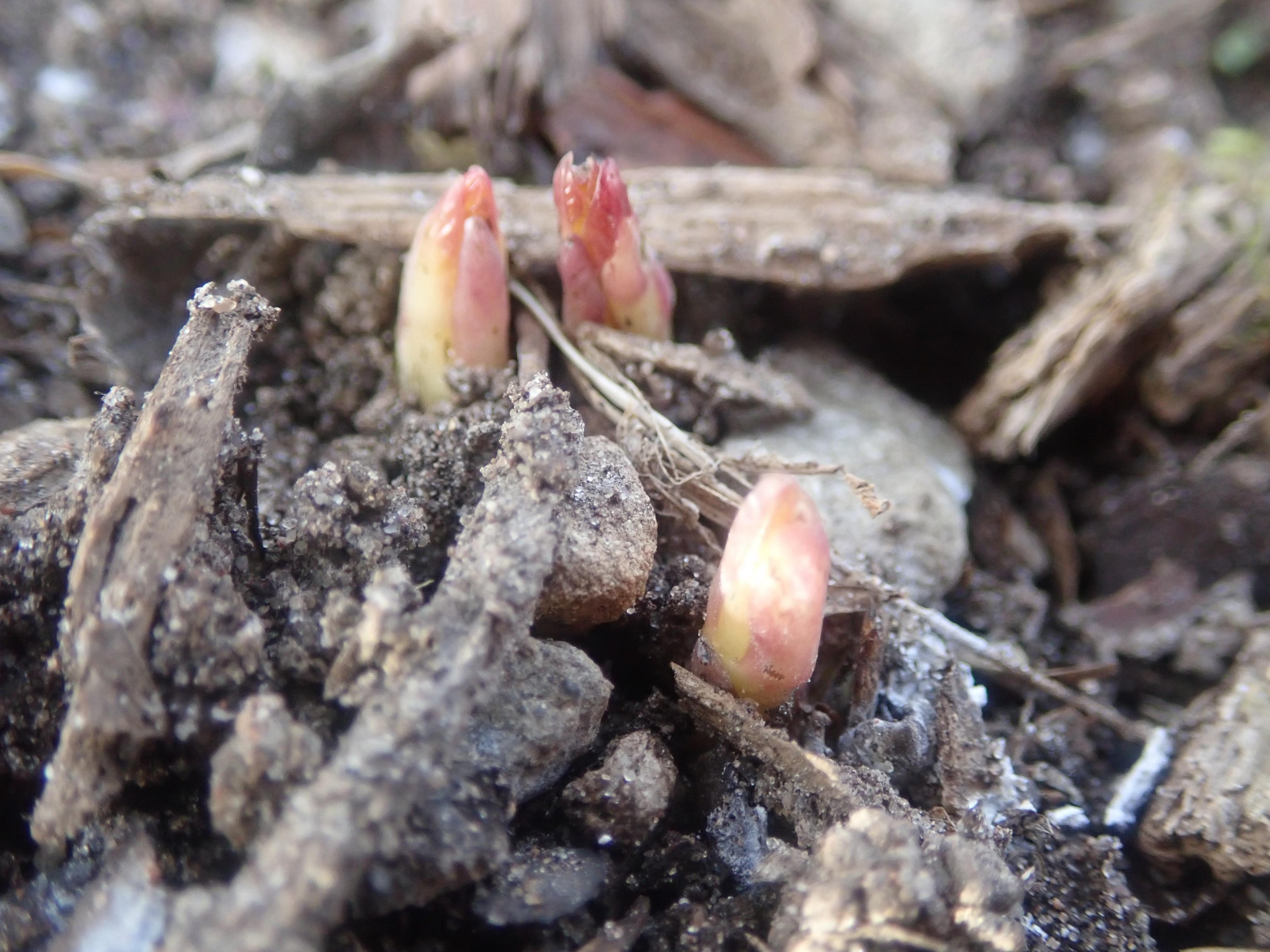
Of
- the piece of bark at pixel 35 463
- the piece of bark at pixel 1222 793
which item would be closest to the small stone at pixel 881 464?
the piece of bark at pixel 1222 793

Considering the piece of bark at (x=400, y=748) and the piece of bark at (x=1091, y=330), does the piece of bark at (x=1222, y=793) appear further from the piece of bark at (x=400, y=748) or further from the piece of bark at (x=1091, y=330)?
the piece of bark at (x=400, y=748)

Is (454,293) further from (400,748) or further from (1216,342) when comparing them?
(1216,342)

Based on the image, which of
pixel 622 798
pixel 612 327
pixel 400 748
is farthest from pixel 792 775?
pixel 612 327

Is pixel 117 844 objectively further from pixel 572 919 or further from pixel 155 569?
pixel 572 919

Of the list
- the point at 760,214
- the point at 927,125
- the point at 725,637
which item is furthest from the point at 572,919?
the point at 927,125

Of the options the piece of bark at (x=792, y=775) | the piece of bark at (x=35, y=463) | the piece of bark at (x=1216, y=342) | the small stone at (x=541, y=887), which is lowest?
the small stone at (x=541, y=887)

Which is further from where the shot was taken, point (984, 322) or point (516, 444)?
point (984, 322)
